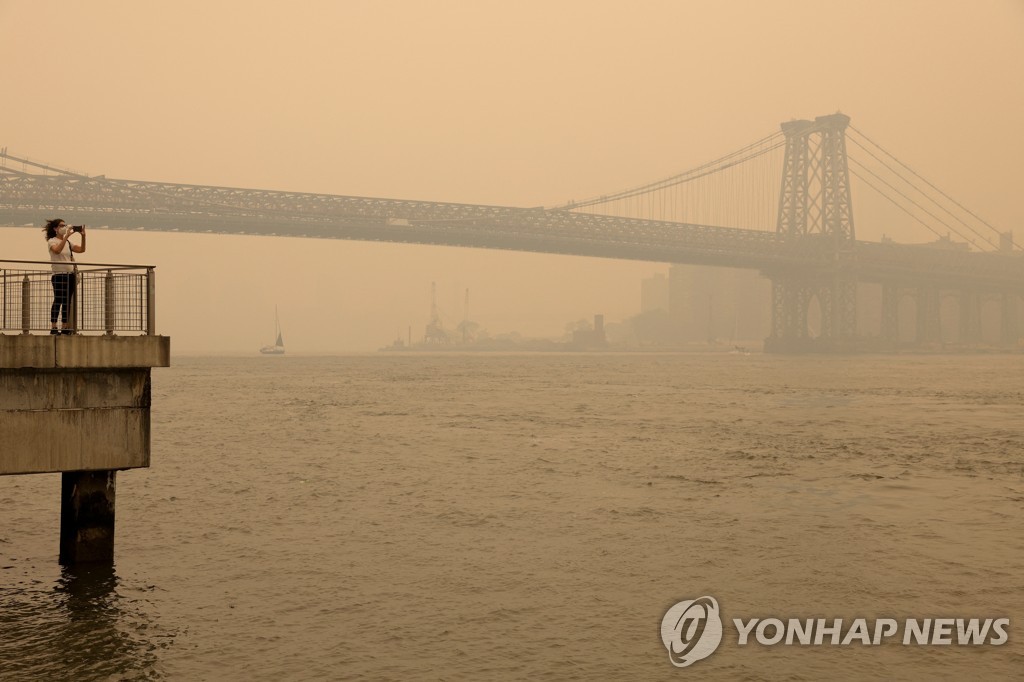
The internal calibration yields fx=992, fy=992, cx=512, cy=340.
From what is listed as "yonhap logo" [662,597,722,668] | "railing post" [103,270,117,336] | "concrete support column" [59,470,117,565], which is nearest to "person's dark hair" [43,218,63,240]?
"railing post" [103,270,117,336]

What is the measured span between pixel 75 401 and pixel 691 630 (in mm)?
6360

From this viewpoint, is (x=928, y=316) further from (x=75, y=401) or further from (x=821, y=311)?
(x=75, y=401)

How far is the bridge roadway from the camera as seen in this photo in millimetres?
Result: 77625

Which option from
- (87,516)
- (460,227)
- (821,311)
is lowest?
(87,516)

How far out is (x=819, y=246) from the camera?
103938mm

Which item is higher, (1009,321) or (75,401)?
(1009,321)

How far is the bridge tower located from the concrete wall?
9948 cm

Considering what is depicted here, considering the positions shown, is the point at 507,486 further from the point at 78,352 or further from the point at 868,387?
the point at 868,387

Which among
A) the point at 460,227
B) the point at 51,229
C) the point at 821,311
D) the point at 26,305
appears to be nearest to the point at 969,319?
the point at 821,311

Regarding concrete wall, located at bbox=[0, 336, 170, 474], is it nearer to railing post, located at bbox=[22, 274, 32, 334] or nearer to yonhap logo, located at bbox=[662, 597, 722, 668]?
railing post, located at bbox=[22, 274, 32, 334]

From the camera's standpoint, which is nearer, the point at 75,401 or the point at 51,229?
the point at 75,401

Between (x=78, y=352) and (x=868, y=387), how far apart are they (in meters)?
45.5

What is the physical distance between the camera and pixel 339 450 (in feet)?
74.0

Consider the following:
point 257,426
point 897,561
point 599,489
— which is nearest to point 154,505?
→ point 599,489
